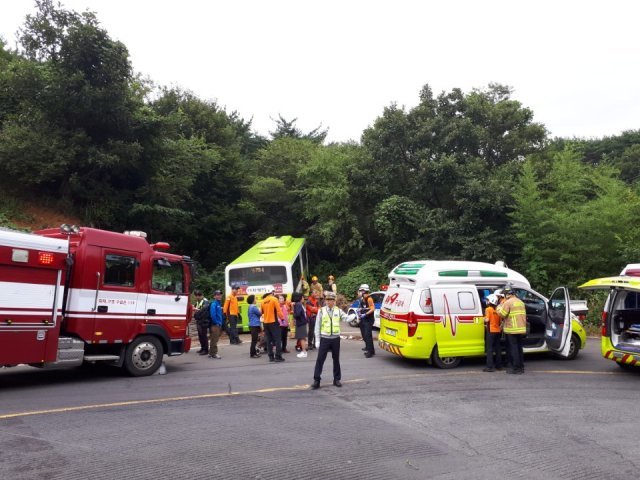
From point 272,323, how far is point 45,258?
5.13 meters

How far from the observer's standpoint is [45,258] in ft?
30.2

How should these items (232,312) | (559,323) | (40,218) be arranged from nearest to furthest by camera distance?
(559,323)
(232,312)
(40,218)

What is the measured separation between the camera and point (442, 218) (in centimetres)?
2392

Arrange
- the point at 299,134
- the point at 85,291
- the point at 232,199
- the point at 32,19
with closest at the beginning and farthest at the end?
1. the point at 85,291
2. the point at 32,19
3. the point at 232,199
4. the point at 299,134

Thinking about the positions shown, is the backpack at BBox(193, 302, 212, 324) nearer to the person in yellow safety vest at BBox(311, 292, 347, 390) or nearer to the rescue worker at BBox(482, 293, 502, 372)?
the person in yellow safety vest at BBox(311, 292, 347, 390)

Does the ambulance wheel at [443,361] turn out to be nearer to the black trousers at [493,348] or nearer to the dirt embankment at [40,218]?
the black trousers at [493,348]

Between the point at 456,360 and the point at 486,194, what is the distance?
42.8 feet

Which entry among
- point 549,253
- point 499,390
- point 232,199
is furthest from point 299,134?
point 499,390

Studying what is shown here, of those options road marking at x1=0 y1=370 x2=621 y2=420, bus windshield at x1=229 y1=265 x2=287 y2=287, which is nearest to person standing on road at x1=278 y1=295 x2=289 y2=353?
road marking at x1=0 y1=370 x2=621 y2=420

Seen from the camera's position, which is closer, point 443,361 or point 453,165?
point 443,361

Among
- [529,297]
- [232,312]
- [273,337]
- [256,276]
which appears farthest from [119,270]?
[256,276]

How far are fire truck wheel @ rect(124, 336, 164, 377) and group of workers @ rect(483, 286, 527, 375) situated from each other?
6721mm

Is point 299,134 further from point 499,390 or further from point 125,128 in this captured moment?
point 499,390

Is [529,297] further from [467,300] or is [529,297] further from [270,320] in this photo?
[270,320]
